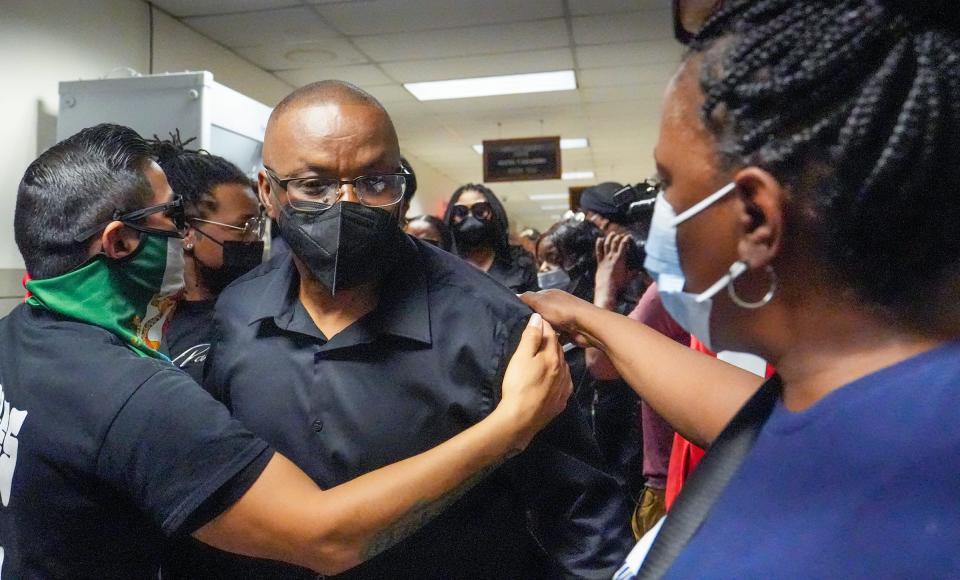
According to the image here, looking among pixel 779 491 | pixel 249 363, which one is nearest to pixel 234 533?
pixel 249 363

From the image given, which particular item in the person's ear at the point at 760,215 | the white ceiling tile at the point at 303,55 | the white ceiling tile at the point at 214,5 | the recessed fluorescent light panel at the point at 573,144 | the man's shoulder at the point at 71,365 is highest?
the recessed fluorescent light panel at the point at 573,144

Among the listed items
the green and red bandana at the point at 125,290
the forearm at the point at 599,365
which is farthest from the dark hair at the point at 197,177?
the forearm at the point at 599,365

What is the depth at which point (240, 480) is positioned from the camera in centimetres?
102

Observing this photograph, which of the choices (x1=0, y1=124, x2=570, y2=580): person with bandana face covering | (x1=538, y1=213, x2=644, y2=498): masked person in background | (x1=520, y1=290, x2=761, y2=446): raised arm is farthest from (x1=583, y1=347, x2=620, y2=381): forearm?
Result: (x1=0, y1=124, x2=570, y2=580): person with bandana face covering

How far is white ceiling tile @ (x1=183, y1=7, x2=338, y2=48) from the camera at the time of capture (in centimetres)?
431

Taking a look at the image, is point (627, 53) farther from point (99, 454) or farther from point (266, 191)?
point (99, 454)

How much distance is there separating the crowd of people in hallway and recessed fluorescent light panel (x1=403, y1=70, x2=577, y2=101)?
4.55m

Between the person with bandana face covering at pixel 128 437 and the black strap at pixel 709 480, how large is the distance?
35cm

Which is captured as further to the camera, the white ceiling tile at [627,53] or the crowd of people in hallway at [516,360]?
the white ceiling tile at [627,53]

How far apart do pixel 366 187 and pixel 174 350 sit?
930 mm

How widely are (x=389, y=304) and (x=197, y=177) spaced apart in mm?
1234

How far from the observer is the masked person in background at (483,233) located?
3.51 m

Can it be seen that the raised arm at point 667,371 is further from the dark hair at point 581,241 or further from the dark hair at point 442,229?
the dark hair at point 442,229

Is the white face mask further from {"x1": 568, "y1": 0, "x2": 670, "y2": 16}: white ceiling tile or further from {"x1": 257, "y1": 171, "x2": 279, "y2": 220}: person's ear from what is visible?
{"x1": 568, "y1": 0, "x2": 670, "y2": 16}: white ceiling tile
